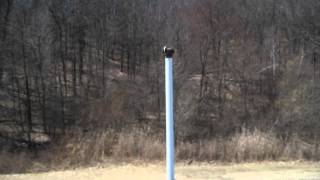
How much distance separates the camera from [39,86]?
1966cm

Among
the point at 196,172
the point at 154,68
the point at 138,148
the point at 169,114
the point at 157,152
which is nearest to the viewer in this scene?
the point at 169,114

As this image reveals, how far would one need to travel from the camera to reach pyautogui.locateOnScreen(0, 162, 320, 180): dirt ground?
7.27 m

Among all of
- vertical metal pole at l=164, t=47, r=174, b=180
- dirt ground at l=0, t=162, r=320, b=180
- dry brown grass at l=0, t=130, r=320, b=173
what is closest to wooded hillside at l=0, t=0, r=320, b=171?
dry brown grass at l=0, t=130, r=320, b=173

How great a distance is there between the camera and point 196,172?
25.3 feet

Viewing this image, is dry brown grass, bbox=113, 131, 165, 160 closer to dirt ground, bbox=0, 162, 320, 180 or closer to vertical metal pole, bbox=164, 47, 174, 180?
dirt ground, bbox=0, 162, 320, 180

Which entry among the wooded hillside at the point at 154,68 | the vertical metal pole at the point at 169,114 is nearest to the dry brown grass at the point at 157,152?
the wooded hillside at the point at 154,68

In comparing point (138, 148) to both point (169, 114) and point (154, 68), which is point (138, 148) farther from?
point (154, 68)

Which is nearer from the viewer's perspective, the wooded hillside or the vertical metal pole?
the vertical metal pole

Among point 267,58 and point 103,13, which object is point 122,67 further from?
point 267,58

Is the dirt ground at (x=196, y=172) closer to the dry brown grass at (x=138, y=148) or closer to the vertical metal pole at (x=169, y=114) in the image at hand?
the dry brown grass at (x=138, y=148)

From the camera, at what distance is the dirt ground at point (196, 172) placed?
7270 millimetres

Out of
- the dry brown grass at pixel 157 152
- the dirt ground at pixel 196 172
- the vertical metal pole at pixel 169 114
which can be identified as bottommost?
the dry brown grass at pixel 157 152

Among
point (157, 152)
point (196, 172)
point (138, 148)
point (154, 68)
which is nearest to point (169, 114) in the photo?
point (196, 172)

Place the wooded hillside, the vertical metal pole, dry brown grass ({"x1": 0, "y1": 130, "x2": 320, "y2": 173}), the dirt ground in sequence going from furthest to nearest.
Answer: the wooded hillside, dry brown grass ({"x1": 0, "y1": 130, "x2": 320, "y2": 173}), the dirt ground, the vertical metal pole
